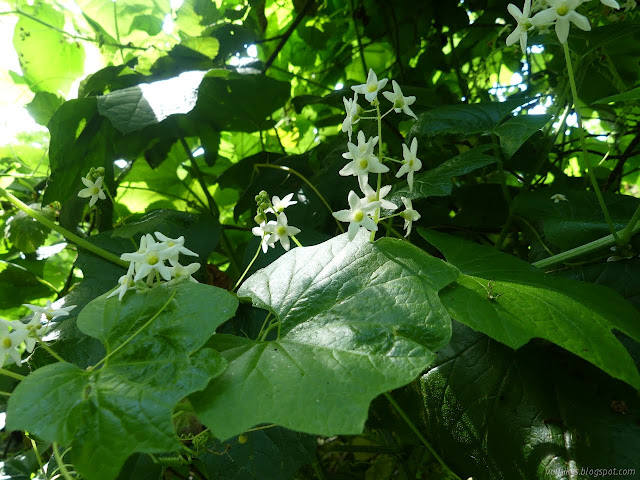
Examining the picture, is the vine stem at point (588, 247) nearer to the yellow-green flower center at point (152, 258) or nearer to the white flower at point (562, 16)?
the white flower at point (562, 16)

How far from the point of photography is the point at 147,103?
1210 mm

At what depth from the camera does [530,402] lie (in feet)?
2.82

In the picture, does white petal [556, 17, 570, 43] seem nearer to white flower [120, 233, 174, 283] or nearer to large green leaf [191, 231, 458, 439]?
large green leaf [191, 231, 458, 439]

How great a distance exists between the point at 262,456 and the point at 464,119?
34.6 inches

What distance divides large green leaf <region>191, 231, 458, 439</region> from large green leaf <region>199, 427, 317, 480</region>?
0.28m

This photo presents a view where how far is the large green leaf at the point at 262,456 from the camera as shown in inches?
34.2

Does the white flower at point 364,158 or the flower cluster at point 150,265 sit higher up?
the white flower at point 364,158

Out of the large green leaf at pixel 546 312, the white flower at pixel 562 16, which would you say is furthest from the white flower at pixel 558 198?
the white flower at pixel 562 16

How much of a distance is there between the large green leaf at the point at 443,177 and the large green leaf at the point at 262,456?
0.51 meters

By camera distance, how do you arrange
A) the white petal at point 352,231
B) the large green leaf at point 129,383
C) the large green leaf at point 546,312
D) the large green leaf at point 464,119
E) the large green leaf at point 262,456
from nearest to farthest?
the large green leaf at point 129,383 < the large green leaf at point 546,312 < the white petal at point 352,231 < the large green leaf at point 262,456 < the large green leaf at point 464,119

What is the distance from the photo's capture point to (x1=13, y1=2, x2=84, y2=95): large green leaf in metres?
1.72

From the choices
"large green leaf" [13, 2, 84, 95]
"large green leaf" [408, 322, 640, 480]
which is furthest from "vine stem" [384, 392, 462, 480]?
"large green leaf" [13, 2, 84, 95]

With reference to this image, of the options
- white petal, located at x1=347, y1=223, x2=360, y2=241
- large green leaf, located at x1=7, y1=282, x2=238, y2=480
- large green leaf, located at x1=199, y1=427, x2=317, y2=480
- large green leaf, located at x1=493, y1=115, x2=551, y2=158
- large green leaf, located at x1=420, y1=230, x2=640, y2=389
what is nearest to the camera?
large green leaf, located at x1=7, y1=282, x2=238, y2=480

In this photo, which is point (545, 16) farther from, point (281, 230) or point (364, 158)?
point (281, 230)
